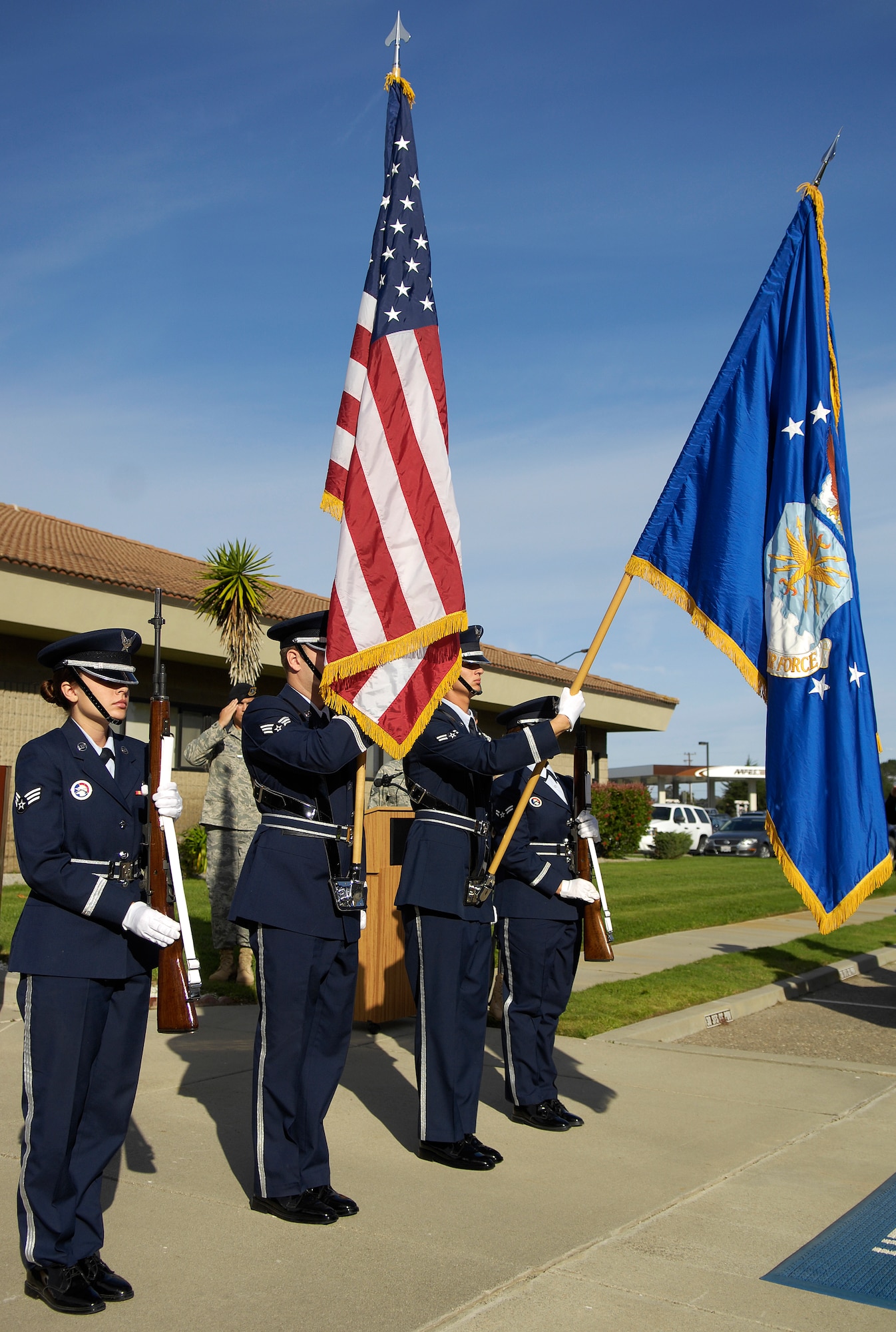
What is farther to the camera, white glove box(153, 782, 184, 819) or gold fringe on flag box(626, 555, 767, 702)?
gold fringe on flag box(626, 555, 767, 702)

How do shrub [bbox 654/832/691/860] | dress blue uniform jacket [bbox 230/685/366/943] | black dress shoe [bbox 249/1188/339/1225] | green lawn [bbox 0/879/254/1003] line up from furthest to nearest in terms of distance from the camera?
shrub [bbox 654/832/691/860] → green lawn [bbox 0/879/254/1003] → dress blue uniform jacket [bbox 230/685/366/943] → black dress shoe [bbox 249/1188/339/1225]

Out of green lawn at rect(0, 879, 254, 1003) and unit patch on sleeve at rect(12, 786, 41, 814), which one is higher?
unit patch on sleeve at rect(12, 786, 41, 814)

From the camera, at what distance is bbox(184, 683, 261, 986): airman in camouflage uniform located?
8.25 m

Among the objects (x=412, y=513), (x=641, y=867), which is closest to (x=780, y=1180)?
(x=412, y=513)

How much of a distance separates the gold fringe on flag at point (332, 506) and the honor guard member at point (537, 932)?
1.38m

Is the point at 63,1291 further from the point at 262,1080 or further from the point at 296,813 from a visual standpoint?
the point at 296,813

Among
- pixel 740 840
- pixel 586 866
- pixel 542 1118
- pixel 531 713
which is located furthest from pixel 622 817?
pixel 542 1118

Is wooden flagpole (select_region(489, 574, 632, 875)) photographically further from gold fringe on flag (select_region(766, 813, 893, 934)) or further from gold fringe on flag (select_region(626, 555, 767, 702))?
gold fringe on flag (select_region(766, 813, 893, 934))

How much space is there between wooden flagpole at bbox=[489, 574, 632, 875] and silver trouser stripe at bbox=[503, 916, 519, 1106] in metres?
0.59

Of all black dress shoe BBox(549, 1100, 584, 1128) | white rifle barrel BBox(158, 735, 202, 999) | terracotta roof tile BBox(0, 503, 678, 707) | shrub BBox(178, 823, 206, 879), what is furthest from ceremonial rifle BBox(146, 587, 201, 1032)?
shrub BBox(178, 823, 206, 879)

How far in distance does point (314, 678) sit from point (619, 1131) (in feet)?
8.60

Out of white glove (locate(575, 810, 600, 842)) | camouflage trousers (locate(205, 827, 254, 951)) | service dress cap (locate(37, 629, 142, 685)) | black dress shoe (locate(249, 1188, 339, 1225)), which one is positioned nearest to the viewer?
service dress cap (locate(37, 629, 142, 685))

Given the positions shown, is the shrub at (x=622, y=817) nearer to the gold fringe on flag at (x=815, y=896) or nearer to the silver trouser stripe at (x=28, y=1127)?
the gold fringe on flag at (x=815, y=896)

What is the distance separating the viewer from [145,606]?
17844 millimetres
